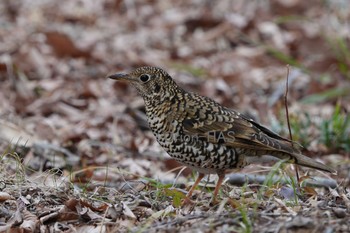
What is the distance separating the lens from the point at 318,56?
11.1 metres

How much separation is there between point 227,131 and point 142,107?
3640mm

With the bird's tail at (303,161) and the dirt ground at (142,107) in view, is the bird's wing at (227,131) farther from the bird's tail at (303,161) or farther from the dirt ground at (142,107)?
the dirt ground at (142,107)

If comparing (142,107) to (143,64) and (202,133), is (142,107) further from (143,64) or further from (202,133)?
(202,133)

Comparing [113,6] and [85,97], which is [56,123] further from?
[113,6]

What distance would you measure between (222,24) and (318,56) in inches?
74.3

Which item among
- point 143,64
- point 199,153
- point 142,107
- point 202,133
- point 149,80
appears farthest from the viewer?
point 143,64

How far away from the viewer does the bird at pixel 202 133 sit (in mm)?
5414

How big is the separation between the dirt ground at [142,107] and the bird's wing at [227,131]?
0.24 m

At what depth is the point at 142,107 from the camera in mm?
9102

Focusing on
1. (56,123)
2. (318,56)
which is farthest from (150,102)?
(318,56)

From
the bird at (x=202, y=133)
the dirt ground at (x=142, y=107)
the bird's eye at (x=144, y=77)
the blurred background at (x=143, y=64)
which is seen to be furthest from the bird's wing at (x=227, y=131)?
the blurred background at (x=143, y=64)

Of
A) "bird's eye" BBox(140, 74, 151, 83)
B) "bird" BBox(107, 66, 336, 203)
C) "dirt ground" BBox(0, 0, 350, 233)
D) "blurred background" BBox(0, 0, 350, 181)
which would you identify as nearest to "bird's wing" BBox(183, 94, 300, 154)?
"bird" BBox(107, 66, 336, 203)

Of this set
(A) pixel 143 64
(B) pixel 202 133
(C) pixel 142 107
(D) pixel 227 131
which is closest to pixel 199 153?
(B) pixel 202 133

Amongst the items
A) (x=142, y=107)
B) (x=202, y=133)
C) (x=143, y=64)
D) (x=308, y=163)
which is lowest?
(x=142, y=107)
